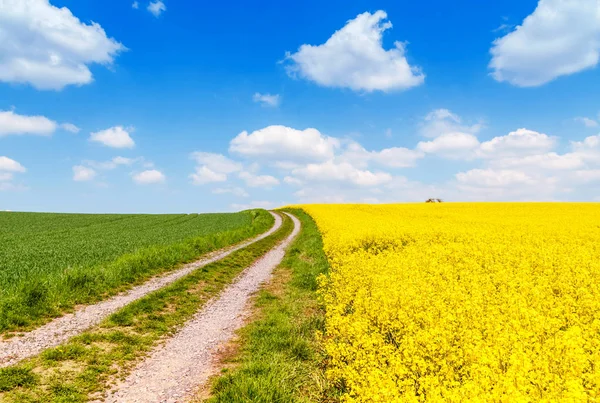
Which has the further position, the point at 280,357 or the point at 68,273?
the point at 68,273

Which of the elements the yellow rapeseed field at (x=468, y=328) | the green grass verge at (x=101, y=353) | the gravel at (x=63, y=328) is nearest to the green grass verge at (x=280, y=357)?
the yellow rapeseed field at (x=468, y=328)

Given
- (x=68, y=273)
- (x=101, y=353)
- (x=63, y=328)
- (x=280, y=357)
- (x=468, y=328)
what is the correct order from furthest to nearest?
(x=68, y=273)
(x=63, y=328)
(x=101, y=353)
(x=280, y=357)
(x=468, y=328)

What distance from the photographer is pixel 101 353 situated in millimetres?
8820

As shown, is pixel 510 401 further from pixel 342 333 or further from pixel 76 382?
pixel 76 382

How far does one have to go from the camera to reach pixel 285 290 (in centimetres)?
1501

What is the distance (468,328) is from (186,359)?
6.12 metres

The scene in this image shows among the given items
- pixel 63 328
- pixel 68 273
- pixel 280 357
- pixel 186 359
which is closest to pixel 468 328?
pixel 280 357

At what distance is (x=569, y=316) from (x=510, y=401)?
4.79 meters

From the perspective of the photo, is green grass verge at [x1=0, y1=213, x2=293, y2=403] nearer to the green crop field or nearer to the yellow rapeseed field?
the green crop field

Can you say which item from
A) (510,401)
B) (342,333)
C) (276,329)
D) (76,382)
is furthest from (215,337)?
(510,401)

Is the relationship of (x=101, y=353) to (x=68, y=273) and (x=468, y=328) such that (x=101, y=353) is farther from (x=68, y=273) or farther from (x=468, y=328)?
(x=468, y=328)

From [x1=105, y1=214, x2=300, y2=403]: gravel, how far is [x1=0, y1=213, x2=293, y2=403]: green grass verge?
373 millimetres

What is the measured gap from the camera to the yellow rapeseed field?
4.80 meters

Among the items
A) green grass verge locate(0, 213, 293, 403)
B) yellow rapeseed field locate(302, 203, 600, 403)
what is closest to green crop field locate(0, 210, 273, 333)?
green grass verge locate(0, 213, 293, 403)
